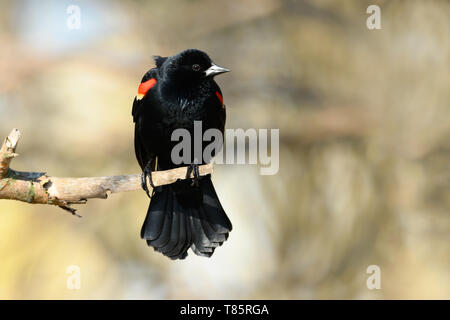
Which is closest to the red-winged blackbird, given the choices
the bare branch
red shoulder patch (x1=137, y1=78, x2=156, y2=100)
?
red shoulder patch (x1=137, y1=78, x2=156, y2=100)

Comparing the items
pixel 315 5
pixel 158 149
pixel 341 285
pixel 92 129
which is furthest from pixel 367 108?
pixel 158 149

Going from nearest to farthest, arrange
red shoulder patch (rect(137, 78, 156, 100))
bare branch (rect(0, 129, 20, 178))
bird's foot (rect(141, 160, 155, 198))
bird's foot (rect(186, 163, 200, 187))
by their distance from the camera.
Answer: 1. bare branch (rect(0, 129, 20, 178))
2. bird's foot (rect(141, 160, 155, 198))
3. bird's foot (rect(186, 163, 200, 187))
4. red shoulder patch (rect(137, 78, 156, 100))

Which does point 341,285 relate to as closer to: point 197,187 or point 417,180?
point 417,180

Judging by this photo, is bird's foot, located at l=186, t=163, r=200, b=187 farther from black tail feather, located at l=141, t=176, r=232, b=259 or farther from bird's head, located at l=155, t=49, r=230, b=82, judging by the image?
bird's head, located at l=155, t=49, r=230, b=82

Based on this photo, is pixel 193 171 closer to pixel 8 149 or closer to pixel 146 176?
pixel 146 176

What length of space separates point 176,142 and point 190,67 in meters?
0.50

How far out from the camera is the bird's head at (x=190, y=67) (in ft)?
12.2

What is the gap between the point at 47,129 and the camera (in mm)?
5996

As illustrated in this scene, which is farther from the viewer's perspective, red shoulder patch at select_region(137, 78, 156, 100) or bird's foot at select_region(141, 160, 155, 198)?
red shoulder patch at select_region(137, 78, 156, 100)

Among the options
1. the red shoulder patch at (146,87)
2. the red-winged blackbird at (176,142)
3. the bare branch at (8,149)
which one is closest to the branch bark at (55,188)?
the bare branch at (8,149)

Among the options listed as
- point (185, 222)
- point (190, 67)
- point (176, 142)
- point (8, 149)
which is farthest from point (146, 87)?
point (8, 149)

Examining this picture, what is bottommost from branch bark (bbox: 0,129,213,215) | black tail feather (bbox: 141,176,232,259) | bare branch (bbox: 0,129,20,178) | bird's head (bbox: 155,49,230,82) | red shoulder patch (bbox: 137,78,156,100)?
black tail feather (bbox: 141,176,232,259)

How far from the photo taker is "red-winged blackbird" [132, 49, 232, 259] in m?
3.63

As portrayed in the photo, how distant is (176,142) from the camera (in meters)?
3.68
